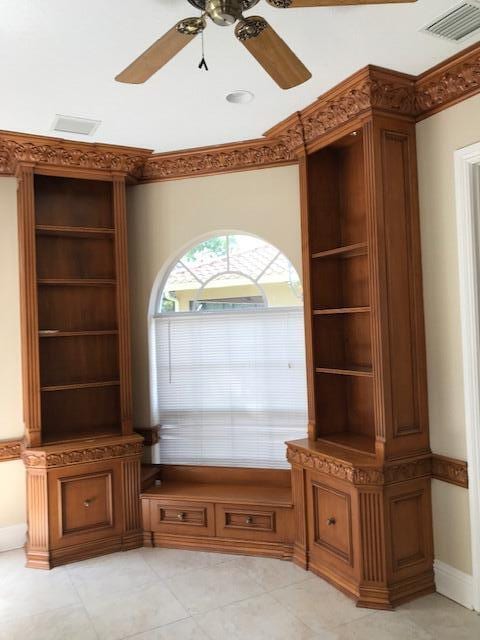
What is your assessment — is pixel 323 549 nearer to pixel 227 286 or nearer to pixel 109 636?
pixel 109 636

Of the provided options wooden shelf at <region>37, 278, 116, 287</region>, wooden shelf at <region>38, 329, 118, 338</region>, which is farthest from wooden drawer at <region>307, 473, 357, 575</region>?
wooden shelf at <region>37, 278, 116, 287</region>

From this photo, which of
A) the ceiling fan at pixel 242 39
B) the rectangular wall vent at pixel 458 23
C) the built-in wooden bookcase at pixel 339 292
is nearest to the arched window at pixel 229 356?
the built-in wooden bookcase at pixel 339 292

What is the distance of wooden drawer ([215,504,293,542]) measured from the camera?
3.54 meters

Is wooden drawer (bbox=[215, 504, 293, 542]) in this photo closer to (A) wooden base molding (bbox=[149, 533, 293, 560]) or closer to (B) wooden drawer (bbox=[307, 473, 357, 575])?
(A) wooden base molding (bbox=[149, 533, 293, 560])

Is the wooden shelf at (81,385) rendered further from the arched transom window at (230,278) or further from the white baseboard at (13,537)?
the white baseboard at (13,537)

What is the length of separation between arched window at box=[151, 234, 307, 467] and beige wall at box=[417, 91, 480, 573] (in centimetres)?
107

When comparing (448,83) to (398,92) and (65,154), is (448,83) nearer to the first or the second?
(398,92)

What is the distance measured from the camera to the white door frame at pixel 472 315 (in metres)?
2.78

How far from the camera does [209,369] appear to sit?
162 inches

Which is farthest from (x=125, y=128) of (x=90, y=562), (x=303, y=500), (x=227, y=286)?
(x=90, y=562)

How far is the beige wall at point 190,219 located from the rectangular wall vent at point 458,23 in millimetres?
1498

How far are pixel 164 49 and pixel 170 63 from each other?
33.3 inches

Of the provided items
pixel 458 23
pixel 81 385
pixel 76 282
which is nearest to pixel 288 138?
pixel 458 23

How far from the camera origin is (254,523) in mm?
3611
